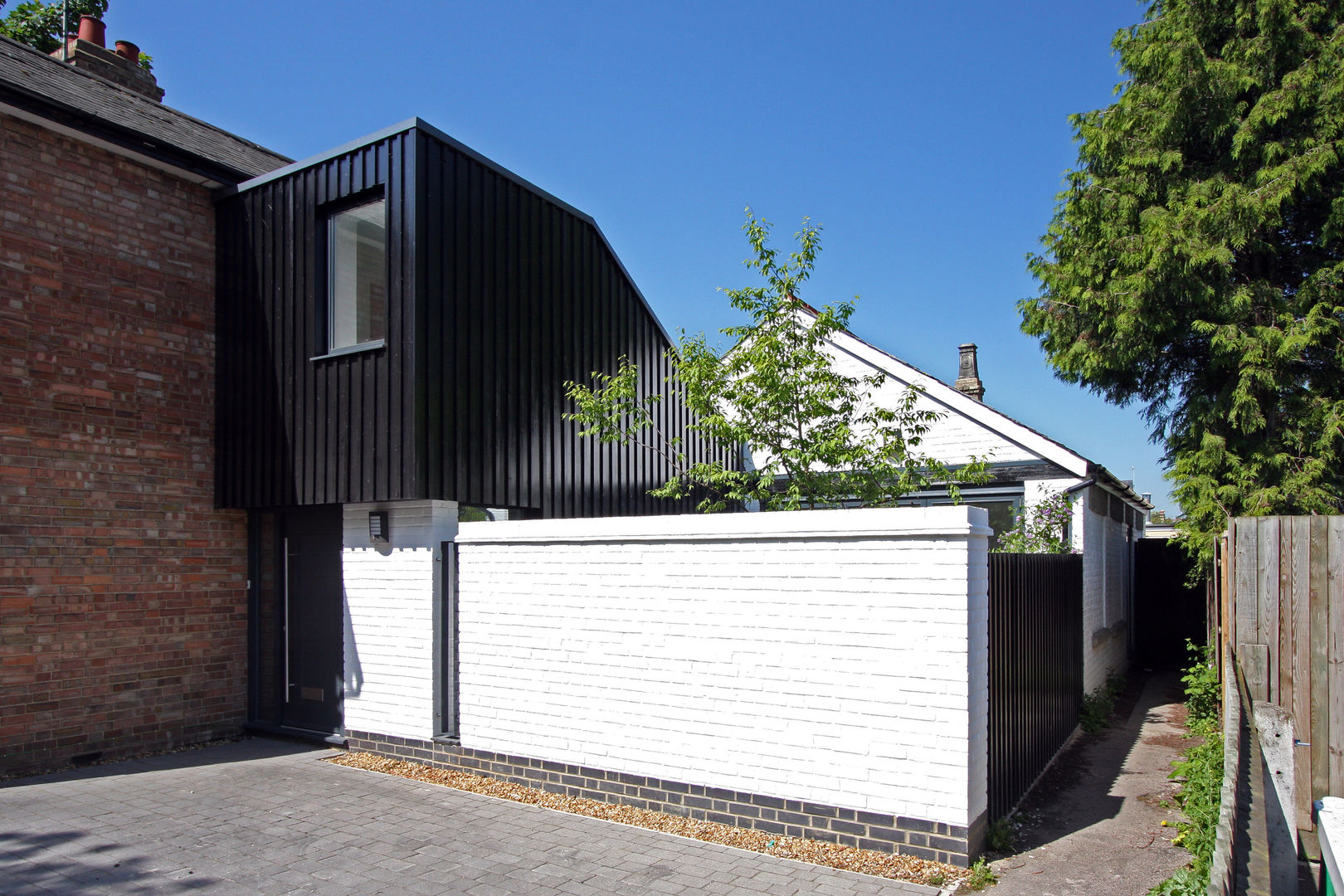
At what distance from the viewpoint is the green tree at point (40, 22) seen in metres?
18.8

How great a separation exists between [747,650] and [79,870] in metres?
4.38

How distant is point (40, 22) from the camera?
19.1 meters

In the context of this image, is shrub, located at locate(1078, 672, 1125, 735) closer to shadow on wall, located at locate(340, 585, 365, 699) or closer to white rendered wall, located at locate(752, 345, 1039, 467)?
white rendered wall, located at locate(752, 345, 1039, 467)

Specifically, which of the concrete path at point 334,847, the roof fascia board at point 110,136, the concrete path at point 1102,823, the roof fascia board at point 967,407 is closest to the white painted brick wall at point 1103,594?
the roof fascia board at point 967,407

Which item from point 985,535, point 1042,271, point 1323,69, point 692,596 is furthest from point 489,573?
point 1323,69

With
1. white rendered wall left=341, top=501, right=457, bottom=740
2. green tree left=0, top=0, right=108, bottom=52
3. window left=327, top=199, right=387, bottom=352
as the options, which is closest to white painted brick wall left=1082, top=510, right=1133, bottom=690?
white rendered wall left=341, top=501, right=457, bottom=740

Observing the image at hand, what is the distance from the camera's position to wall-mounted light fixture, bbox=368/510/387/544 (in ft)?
25.8

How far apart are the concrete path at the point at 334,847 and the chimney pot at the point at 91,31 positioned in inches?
354

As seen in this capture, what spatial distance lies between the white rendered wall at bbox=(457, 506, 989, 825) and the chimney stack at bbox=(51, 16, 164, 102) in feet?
27.7

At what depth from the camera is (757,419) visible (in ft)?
27.0

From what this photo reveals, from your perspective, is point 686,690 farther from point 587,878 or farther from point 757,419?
point 757,419

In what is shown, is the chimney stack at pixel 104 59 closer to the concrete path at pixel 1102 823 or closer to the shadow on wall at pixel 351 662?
the shadow on wall at pixel 351 662

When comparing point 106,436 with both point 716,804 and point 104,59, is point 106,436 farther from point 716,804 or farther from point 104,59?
point 716,804

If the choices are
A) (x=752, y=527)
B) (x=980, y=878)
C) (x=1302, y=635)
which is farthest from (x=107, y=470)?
(x=1302, y=635)
